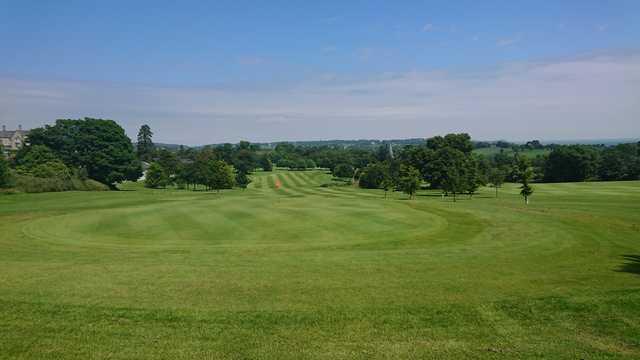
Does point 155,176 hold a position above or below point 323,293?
above

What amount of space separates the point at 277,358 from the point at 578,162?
133021 mm

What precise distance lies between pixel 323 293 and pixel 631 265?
1396cm

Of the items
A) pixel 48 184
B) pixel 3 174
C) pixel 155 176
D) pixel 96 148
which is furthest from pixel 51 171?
pixel 155 176

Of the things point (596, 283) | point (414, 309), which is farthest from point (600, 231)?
point (414, 309)

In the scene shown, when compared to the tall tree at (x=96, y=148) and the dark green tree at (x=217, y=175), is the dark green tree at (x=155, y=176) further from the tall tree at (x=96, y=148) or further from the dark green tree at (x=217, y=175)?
the dark green tree at (x=217, y=175)

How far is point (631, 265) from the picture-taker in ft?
67.9

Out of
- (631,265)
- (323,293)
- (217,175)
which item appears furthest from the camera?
(217,175)

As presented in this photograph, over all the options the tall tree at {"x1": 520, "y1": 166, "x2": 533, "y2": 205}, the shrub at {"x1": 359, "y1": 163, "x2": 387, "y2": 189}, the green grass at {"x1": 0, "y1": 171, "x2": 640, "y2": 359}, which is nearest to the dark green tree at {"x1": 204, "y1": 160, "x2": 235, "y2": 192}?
the shrub at {"x1": 359, "y1": 163, "x2": 387, "y2": 189}

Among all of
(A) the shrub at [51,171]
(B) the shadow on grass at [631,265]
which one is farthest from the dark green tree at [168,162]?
(B) the shadow on grass at [631,265]

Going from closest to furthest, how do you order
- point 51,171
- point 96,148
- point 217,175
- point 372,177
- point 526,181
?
point 526,181, point 51,171, point 217,175, point 96,148, point 372,177

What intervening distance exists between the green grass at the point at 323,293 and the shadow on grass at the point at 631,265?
8 centimetres

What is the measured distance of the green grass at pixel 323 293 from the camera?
38.5ft

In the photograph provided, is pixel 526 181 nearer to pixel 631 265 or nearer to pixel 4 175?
pixel 631 265

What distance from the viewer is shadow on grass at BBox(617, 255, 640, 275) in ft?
64.5
